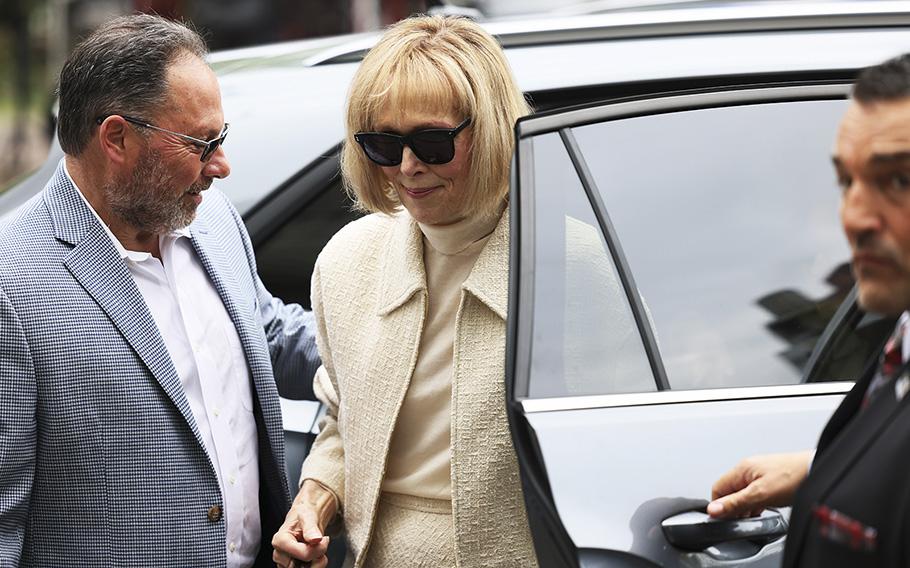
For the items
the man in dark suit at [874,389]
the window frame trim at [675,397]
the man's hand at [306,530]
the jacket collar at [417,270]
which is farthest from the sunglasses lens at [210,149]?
the man in dark suit at [874,389]

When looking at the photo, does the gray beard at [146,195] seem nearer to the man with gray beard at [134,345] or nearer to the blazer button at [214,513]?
the man with gray beard at [134,345]

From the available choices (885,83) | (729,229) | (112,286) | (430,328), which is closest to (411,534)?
(430,328)

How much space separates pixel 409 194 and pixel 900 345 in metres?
0.95

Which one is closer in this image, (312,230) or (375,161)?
(375,161)

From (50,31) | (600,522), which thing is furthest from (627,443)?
(50,31)

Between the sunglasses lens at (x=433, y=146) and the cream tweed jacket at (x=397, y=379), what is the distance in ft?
0.55

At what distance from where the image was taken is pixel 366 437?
217cm

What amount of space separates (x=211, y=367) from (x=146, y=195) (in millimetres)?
341

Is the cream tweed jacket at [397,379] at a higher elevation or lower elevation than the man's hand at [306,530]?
higher

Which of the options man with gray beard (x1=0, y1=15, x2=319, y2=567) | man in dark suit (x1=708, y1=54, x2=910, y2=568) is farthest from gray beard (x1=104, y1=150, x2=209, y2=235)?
man in dark suit (x1=708, y1=54, x2=910, y2=568)

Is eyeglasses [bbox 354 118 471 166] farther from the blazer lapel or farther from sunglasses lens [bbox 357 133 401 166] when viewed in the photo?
the blazer lapel

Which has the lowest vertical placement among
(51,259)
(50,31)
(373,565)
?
(50,31)

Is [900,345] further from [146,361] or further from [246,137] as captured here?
[246,137]

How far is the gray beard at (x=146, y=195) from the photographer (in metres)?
2.28
